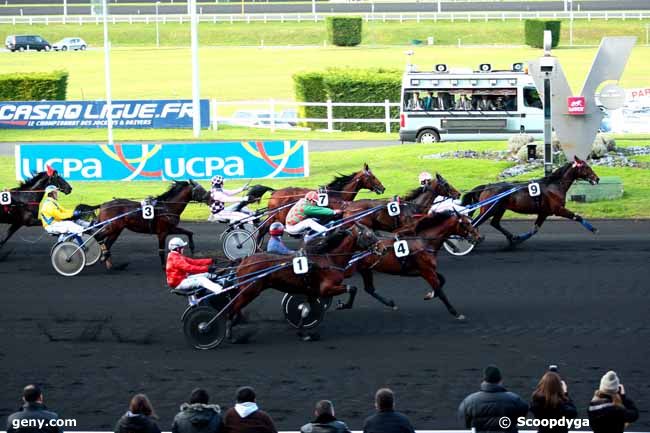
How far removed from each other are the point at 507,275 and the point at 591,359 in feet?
14.6

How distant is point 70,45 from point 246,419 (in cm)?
6331

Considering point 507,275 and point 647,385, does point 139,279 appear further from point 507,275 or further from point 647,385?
point 647,385

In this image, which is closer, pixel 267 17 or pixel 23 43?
pixel 23 43

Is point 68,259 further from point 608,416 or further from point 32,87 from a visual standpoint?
point 32,87

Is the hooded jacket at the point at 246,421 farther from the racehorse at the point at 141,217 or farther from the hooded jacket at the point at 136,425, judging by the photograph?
the racehorse at the point at 141,217

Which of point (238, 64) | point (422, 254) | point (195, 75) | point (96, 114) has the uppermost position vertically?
point (238, 64)

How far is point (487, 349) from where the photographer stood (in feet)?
39.8

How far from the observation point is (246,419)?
7996 millimetres

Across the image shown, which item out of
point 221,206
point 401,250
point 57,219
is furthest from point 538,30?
point 401,250

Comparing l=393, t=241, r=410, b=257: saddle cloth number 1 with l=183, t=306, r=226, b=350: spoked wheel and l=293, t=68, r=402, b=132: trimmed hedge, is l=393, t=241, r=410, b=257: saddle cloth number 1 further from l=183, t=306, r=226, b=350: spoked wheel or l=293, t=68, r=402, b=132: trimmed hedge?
l=293, t=68, r=402, b=132: trimmed hedge

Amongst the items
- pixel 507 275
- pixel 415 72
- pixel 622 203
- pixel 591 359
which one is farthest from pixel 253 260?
pixel 415 72

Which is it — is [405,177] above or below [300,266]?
above

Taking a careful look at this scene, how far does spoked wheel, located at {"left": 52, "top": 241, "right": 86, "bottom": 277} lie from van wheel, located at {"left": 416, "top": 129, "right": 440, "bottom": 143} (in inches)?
672

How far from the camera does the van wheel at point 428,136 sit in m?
32.0
